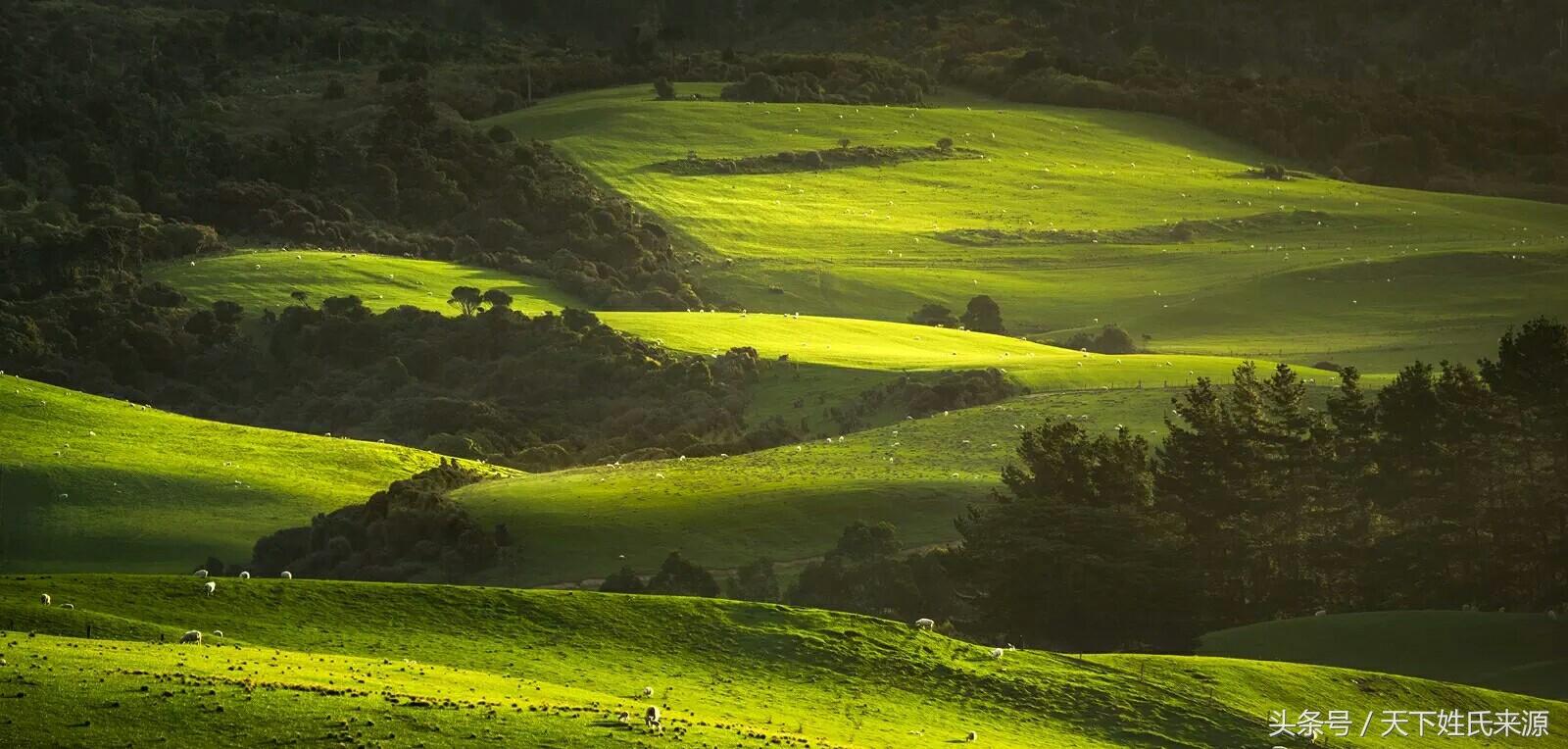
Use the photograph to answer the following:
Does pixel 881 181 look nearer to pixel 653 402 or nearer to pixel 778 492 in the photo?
pixel 653 402

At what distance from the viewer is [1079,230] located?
146 m

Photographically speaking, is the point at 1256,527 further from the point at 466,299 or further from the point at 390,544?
the point at 466,299

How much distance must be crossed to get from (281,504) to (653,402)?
26516 millimetres

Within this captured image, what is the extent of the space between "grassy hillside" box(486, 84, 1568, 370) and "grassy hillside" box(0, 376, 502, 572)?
48.1 metres

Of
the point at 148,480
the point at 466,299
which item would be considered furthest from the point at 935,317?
the point at 148,480

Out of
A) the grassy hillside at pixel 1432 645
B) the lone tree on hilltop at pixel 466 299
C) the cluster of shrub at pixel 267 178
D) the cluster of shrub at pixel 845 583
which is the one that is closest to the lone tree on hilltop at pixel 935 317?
the cluster of shrub at pixel 267 178

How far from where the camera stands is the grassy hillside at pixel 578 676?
30.6 metres

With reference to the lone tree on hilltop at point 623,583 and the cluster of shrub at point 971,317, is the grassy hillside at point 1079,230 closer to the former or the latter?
the cluster of shrub at point 971,317

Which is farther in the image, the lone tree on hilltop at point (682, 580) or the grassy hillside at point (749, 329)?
the grassy hillside at point (749, 329)

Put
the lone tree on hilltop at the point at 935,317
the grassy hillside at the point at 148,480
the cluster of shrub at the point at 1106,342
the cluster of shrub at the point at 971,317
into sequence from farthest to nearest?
the cluster of shrub at the point at 971,317, the lone tree on hilltop at the point at 935,317, the cluster of shrub at the point at 1106,342, the grassy hillside at the point at 148,480

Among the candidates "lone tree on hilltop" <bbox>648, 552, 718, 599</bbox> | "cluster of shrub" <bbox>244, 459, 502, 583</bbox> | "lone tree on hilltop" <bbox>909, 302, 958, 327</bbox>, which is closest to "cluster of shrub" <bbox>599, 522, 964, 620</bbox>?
"lone tree on hilltop" <bbox>648, 552, 718, 599</bbox>

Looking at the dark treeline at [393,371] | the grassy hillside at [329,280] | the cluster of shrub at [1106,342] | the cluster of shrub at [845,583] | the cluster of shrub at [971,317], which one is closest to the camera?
the cluster of shrub at [845,583]

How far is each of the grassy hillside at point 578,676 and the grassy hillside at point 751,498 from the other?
2441 centimetres

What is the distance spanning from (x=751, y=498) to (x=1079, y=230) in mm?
77409
